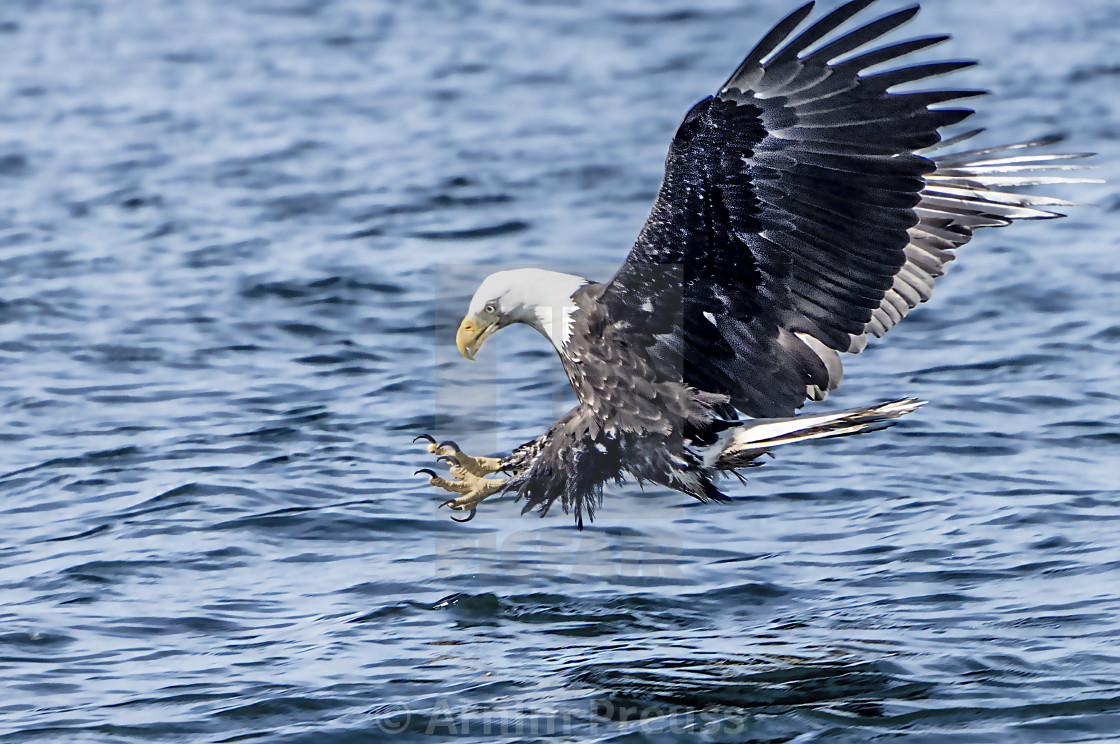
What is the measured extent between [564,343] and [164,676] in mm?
1753

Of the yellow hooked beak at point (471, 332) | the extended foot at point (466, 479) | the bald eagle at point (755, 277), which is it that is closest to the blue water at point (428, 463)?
the extended foot at point (466, 479)

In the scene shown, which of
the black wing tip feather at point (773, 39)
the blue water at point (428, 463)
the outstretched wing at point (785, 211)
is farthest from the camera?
the blue water at point (428, 463)

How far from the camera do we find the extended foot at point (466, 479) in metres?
5.98

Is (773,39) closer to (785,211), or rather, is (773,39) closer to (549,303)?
(785,211)

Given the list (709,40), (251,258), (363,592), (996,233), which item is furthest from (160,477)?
(709,40)

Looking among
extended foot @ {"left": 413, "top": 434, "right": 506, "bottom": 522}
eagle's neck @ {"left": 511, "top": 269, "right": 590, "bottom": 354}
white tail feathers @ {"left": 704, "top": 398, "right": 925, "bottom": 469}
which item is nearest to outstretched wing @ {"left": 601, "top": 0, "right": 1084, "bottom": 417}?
white tail feathers @ {"left": 704, "top": 398, "right": 925, "bottom": 469}

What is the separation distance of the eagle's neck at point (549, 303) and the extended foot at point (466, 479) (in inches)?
24.8

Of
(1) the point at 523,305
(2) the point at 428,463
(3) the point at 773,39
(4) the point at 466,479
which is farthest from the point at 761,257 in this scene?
(2) the point at 428,463

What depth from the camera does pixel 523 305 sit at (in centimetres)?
570

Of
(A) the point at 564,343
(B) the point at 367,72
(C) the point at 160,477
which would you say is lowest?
(C) the point at 160,477

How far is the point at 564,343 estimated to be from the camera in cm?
557

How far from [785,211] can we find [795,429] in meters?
0.72

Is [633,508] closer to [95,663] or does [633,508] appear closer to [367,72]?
[95,663]

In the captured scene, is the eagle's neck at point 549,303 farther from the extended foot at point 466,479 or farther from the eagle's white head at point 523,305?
the extended foot at point 466,479
